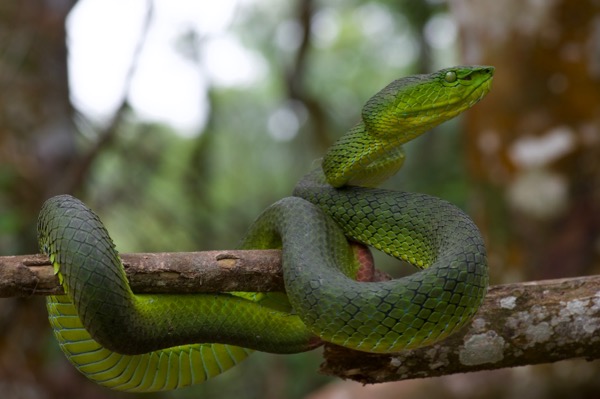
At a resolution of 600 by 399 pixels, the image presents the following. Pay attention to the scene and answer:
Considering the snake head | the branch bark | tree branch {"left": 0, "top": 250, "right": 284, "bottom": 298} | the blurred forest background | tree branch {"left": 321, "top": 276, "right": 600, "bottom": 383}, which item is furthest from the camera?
the blurred forest background

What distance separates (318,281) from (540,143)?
139 inches

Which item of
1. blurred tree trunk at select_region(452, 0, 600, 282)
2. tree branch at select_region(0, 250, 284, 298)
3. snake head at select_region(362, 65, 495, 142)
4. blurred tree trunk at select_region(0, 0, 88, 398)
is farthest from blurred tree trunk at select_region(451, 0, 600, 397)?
blurred tree trunk at select_region(0, 0, 88, 398)

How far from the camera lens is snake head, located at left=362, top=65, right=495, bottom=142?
10.3 feet

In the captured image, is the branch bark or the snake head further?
the snake head

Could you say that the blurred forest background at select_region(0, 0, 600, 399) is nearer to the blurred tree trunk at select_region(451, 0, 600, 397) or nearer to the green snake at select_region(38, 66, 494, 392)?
the blurred tree trunk at select_region(451, 0, 600, 397)

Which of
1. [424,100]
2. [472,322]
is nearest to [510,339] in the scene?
[472,322]

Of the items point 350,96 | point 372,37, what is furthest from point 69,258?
point 372,37

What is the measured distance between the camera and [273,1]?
12.7m

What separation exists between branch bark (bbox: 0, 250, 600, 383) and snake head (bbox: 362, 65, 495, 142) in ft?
2.87

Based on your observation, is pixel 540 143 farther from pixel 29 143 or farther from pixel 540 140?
pixel 29 143

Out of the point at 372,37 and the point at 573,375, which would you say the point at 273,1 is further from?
the point at 573,375

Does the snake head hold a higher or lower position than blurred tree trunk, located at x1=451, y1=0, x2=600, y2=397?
higher

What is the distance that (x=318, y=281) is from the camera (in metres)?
2.68

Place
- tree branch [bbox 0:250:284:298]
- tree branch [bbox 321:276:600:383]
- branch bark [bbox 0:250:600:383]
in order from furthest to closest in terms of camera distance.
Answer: tree branch [bbox 321:276:600:383]
branch bark [bbox 0:250:600:383]
tree branch [bbox 0:250:284:298]
